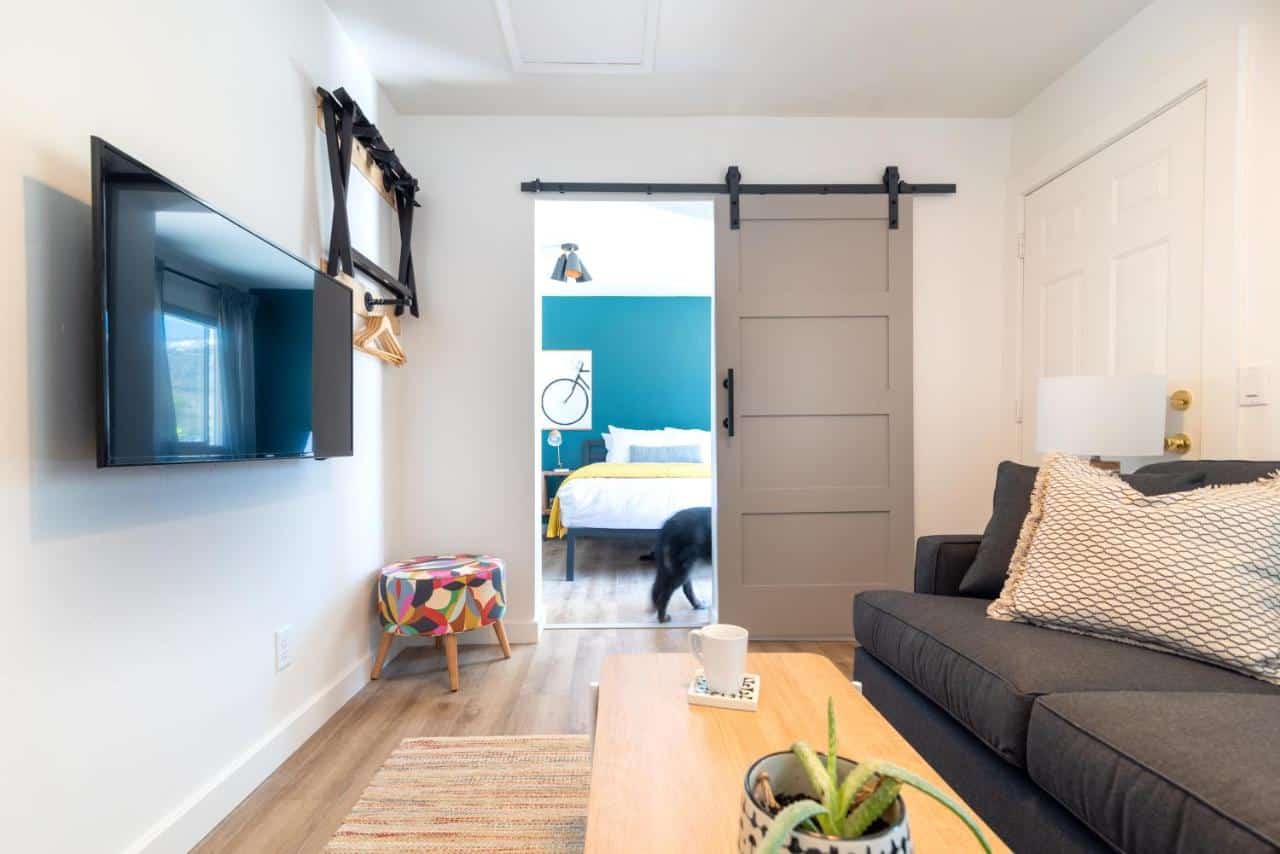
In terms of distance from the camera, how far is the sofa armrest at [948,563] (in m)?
1.90

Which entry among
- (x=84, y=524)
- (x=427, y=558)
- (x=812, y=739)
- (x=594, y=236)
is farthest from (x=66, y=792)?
(x=594, y=236)

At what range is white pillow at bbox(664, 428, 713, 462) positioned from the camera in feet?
18.7

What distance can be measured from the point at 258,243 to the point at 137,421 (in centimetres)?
55

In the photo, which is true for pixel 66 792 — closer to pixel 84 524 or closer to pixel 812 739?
pixel 84 524

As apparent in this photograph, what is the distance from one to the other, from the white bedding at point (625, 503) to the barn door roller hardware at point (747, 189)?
71.9 inches

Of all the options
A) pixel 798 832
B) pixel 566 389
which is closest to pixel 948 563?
pixel 798 832

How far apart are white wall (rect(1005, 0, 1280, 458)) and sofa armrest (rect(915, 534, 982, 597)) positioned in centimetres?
80

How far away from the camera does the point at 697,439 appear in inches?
229

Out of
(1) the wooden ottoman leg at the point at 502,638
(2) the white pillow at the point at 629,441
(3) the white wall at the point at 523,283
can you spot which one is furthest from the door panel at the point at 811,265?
(2) the white pillow at the point at 629,441

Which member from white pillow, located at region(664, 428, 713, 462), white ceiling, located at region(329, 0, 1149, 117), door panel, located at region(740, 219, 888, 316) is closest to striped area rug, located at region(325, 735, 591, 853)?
door panel, located at region(740, 219, 888, 316)

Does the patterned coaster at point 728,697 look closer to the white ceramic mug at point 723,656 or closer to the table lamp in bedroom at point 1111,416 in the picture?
the white ceramic mug at point 723,656

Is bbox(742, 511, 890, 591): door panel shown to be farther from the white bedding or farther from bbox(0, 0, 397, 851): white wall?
bbox(0, 0, 397, 851): white wall

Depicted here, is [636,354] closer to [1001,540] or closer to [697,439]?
[697,439]

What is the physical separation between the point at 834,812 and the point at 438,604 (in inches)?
78.9
